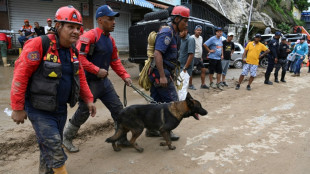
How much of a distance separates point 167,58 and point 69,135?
75.8 inches

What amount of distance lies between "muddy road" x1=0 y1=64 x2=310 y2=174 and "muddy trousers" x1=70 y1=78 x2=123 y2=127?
552 mm

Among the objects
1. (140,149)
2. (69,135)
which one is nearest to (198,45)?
(140,149)

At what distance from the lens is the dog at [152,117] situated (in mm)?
3225

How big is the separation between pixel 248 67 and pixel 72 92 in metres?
7.18

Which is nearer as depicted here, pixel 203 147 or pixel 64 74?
pixel 64 74

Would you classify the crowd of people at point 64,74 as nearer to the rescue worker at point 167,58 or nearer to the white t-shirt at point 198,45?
the rescue worker at point 167,58

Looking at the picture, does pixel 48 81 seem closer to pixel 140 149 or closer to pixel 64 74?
pixel 64 74

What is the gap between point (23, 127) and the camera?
13.6 feet

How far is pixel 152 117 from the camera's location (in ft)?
10.7

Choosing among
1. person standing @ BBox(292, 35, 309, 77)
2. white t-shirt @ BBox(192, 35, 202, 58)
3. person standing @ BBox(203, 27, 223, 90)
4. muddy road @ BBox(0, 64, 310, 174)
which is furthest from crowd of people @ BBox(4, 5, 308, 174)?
A: person standing @ BBox(292, 35, 309, 77)

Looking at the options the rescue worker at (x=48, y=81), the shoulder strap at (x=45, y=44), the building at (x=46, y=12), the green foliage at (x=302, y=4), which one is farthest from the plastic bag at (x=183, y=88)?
the green foliage at (x=302, y=4)

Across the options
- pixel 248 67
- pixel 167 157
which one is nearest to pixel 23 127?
pixel 167 157

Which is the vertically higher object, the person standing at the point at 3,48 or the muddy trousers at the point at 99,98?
the person standing at the point at 3,48

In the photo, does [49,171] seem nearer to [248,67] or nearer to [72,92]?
[72,92]
